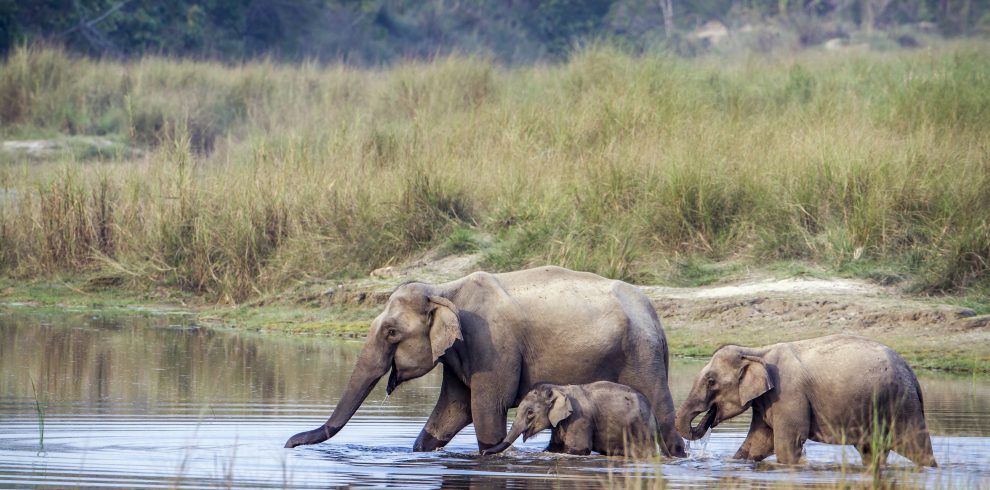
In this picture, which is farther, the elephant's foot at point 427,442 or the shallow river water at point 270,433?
the elephant's foot at point 427,442

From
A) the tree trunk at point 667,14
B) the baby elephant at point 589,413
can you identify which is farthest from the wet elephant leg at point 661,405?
the tree trunk at point 667,14

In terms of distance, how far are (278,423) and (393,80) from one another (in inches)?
555

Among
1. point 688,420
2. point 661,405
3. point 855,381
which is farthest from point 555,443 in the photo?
point 855,381

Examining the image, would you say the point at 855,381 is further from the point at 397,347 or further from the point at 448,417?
the point at 397,347

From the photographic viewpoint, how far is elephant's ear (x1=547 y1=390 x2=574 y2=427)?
27.5 ft

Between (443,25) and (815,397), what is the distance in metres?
36.6

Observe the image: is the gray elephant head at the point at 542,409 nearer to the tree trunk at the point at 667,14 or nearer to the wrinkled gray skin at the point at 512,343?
the wrinkled gray skin at the point at 512,343

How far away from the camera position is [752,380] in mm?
8750

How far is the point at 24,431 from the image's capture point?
30.2 ft

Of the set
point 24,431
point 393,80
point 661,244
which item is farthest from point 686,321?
point 393,80

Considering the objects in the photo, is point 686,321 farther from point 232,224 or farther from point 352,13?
point 352,13

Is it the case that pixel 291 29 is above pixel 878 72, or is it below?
below

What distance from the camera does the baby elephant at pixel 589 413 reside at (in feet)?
27.7

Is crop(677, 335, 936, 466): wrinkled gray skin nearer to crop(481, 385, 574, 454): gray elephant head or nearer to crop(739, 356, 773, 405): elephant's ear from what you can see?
crop(739, 356, 773, 405): elephant's ear
